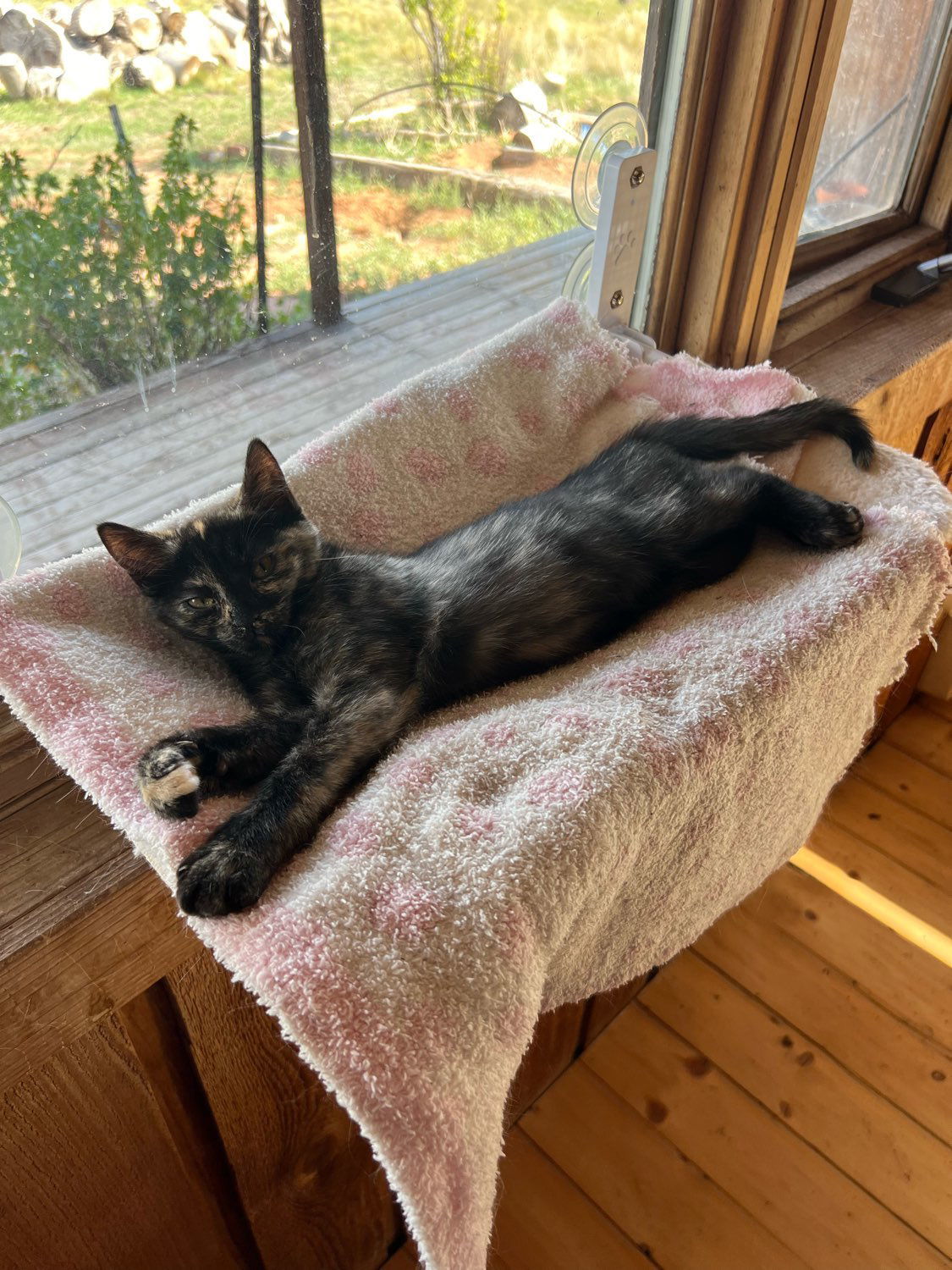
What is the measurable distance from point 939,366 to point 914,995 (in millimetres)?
1056

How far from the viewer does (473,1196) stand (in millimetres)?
576

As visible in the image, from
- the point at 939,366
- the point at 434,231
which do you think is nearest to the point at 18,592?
the point at 434,231

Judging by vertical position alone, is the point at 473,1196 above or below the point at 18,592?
below

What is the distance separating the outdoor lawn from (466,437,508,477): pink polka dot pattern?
265 mm

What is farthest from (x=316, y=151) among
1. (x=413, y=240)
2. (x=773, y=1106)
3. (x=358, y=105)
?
(x=773, y=1106)

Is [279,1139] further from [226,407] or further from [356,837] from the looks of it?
[226,407]

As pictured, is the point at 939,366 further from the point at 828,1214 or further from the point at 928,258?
the point at 828,1214

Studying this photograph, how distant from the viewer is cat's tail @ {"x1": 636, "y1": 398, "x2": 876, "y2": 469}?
110cm

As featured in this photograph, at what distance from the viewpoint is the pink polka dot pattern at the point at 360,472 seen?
994 millimetres

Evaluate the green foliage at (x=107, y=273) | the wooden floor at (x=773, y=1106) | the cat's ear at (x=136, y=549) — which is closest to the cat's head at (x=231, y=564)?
the cat's ear at (x=136, y=549)

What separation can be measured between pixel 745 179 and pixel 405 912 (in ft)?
3.52

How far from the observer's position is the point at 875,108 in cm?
158

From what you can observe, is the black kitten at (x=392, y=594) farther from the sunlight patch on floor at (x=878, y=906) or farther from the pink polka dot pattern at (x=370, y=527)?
the sunlight patch on floor at (x=878, y=906)

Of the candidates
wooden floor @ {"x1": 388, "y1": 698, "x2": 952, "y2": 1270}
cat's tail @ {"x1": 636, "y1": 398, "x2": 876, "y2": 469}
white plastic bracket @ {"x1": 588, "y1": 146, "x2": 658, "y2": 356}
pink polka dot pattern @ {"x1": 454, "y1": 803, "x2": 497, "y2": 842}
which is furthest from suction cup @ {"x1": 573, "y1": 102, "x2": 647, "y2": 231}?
wooden floor @ {"x1": 388, "y1": 698, "x2": 952, "y2": 1270}
